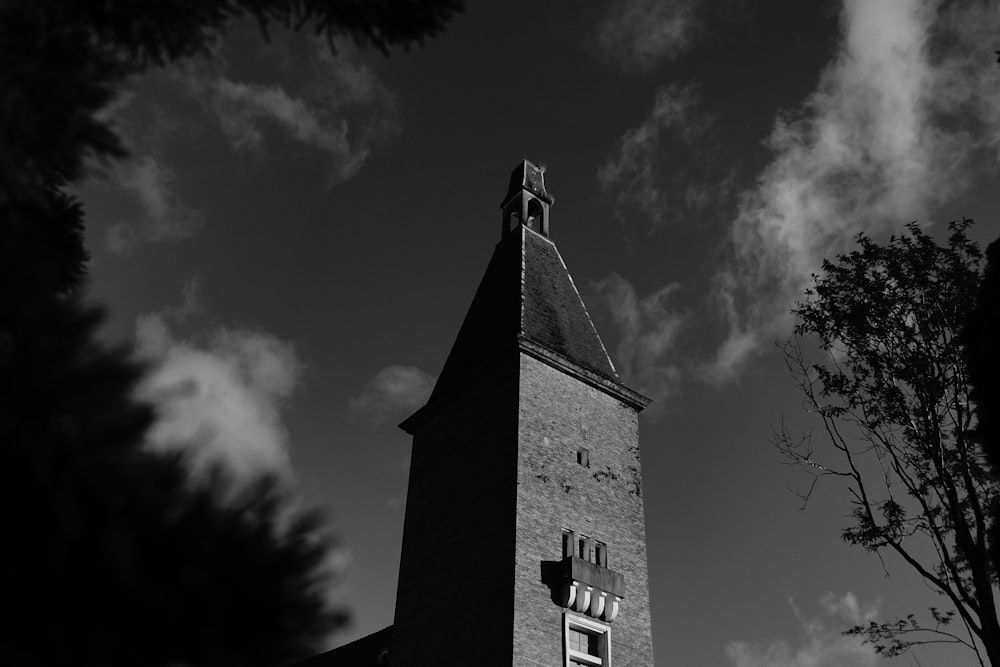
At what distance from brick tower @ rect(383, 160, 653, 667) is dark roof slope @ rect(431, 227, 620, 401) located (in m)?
0.07

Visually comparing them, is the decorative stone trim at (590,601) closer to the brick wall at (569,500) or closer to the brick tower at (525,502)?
the brick tower at (525,502)

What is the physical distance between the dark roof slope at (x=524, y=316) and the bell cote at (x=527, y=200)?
2.95ft

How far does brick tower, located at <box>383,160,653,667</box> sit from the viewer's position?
16469mm

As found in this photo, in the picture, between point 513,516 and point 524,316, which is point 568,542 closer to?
point 513,516

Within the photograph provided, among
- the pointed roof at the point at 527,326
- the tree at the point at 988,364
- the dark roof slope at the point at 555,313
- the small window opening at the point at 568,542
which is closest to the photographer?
the tree at the point at 988,364

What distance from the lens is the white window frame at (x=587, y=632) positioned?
16156mm

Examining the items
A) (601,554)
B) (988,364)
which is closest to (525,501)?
(601,554)

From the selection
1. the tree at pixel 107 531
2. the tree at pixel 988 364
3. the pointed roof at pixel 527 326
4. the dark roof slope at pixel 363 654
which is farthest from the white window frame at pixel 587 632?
the tree at pixel 107 531

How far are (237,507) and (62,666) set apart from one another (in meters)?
0.58

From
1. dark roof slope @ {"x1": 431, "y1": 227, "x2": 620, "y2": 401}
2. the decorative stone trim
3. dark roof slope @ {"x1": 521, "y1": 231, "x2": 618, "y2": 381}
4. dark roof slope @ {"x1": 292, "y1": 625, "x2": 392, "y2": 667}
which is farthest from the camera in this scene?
dark roof slope @ {"x1": 292, "y1": 625, "x2": 392, "y2": 667}

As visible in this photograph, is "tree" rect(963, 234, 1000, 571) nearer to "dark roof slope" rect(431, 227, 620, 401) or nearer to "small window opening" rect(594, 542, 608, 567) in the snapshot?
"small window opening" rect(594, 542, 608, 567)

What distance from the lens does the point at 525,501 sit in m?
17.3

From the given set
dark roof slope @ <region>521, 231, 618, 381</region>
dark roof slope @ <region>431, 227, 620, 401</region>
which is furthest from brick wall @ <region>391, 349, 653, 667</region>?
dark roof slope @ <region>521, 231, 618, 381</region>

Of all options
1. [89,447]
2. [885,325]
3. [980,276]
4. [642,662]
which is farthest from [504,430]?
[89,447]
